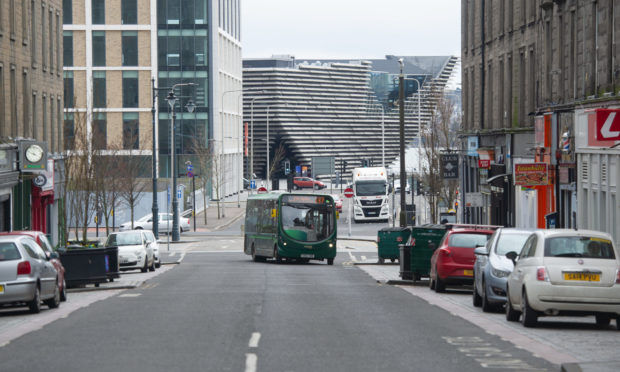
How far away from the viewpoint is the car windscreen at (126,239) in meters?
40.2

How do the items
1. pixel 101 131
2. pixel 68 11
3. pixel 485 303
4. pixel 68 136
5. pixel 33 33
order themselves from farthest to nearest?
pixel 68 11 < pixel 101 131 < pixel 68 136 < pixel 33 33 < pixel 485 303

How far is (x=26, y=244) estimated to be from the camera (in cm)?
2180

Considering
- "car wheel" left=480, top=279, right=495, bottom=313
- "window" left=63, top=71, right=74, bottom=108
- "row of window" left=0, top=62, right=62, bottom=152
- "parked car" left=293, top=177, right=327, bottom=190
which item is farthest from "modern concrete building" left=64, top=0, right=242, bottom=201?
"car wheel" left=480, top=279, right=495, bottom=313

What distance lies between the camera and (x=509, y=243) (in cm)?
2120

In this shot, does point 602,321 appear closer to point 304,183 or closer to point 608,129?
point 608,129

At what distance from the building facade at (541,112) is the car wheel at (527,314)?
32.5ft

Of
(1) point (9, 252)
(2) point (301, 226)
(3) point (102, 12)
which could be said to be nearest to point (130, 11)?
(3) point (102, 12)

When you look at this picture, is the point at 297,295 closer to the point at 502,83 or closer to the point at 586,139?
the point at 586,139

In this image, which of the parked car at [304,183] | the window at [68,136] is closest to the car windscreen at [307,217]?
the window at [68,136]

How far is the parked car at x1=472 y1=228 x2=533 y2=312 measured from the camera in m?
20.2

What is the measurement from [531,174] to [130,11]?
68627 millimetres

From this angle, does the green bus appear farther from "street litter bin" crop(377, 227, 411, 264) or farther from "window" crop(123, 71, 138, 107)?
"window" crop(123, 71, 138, 107)

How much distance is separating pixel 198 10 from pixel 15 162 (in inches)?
2422

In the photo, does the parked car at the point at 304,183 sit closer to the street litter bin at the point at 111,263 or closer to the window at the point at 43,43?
the window at the point at 43,43
